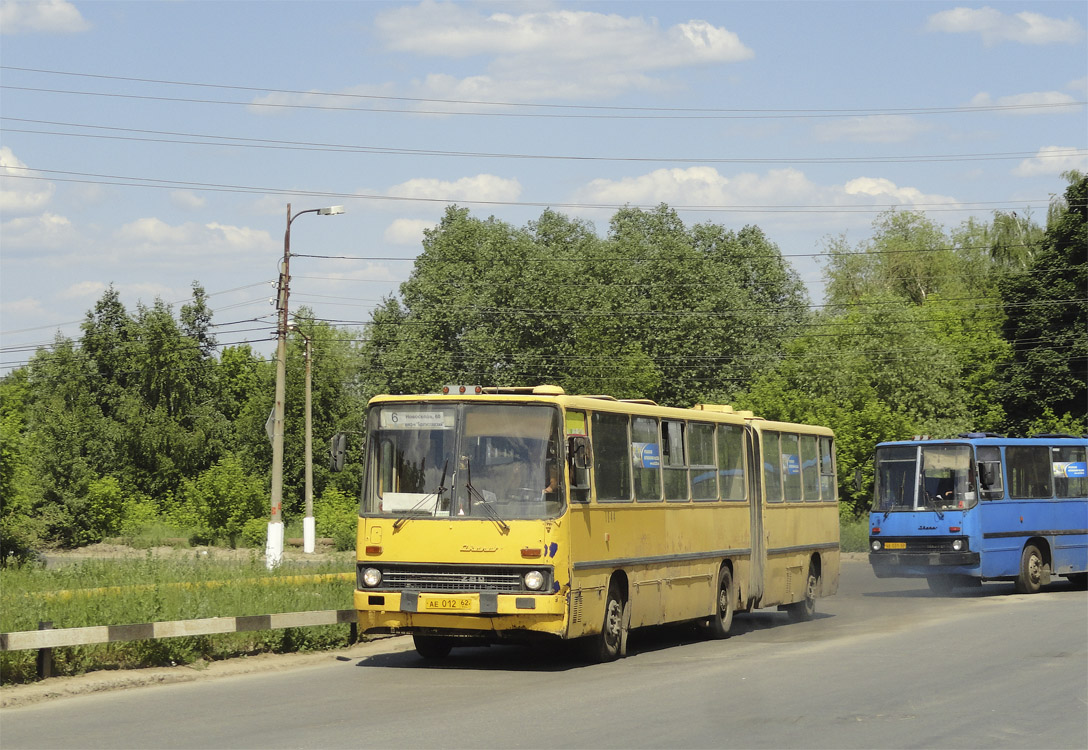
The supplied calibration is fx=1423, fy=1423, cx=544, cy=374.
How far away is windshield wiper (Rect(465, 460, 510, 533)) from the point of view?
1506 cm

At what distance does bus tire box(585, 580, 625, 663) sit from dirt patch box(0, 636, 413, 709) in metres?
2.72

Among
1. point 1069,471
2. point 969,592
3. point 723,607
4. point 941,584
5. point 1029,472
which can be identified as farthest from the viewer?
point 941,584

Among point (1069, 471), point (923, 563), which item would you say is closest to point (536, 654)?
point (923, 563)

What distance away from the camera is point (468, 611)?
14.9 meters

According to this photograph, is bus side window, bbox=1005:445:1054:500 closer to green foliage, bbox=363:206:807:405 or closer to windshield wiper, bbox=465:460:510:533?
windshield wiper, bbox=465:460:510:533

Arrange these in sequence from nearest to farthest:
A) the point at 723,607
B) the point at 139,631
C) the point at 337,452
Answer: the point at 139,631
the point at 337,452
the point at 723,607

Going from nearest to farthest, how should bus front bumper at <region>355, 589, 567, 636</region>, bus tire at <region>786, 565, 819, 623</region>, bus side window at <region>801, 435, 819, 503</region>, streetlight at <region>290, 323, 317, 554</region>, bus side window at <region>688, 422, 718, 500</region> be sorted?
bus front bumper at <region>355, 589, 567, 636</region>
bus side window at <region>688, 422, 718, 500</region>
bus tire at <region>786, 565, 819, 623</region>
bus side window at <region>801, 435, 819, 503</region>
streetlight at <region>290, 323, 317, 554</region>

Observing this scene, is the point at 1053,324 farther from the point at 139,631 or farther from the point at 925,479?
the point at 139,631

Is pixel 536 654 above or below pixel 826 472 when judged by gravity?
below

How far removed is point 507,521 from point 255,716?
409 centimetres

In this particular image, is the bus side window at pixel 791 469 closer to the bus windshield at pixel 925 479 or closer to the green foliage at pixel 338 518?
the bus windshield at pixel 925 479

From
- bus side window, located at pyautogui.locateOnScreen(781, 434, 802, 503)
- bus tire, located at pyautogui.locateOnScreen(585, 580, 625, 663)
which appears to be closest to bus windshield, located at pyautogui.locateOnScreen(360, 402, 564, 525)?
bus tire, located at pyautogui.locateOnScreen(585, 580, 625, 663)

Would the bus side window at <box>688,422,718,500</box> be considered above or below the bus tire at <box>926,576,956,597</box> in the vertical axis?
above

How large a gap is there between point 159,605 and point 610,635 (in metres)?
5.12
